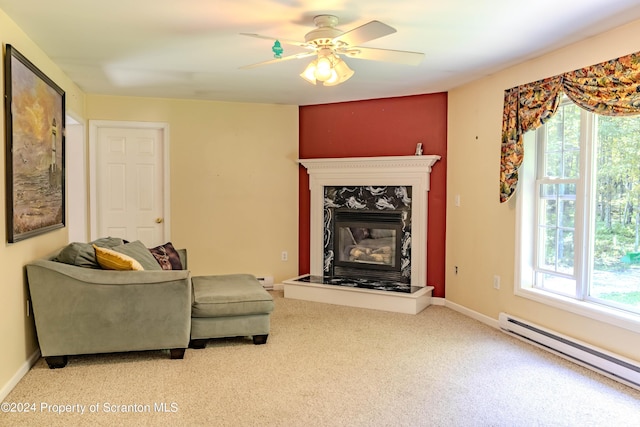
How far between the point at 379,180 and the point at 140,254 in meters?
2.61

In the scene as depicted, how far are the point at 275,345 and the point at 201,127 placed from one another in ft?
9.39

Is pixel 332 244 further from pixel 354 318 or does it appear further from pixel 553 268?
pixel 553 268

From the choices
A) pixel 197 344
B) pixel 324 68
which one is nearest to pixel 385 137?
pixel 324 68

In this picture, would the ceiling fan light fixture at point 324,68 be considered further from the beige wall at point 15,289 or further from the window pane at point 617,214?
the window pane at point 617,214

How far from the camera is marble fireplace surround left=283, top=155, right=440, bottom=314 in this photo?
187 inches

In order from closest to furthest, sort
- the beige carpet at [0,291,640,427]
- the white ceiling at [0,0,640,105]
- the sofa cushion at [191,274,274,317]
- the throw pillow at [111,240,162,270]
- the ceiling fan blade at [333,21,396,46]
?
the ceiling fan blade at [333,21,396,46] < the beige carpet at [0,291,640,427] < the white ceiling at [0,0,640,105] < the sofa cushion at [191,274,274,317] < the throw pillow at [111,240,162,270]

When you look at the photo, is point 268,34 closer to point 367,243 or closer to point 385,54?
point 385,54

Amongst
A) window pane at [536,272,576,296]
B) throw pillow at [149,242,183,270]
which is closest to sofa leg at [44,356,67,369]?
throw pillow at [149,242,183,270]

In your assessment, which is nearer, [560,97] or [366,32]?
[366,32]

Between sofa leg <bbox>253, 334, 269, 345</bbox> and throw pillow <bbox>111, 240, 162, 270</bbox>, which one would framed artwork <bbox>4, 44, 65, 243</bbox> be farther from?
sofa leg <bbox>253, 334, 269, 345</bbox>

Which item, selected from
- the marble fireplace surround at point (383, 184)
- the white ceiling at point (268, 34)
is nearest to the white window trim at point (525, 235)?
the white ceiling at point (268, 34)

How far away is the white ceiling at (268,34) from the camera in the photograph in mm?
2709

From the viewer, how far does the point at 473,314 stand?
4508 mm

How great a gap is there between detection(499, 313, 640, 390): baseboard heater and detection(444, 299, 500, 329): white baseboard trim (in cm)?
14
